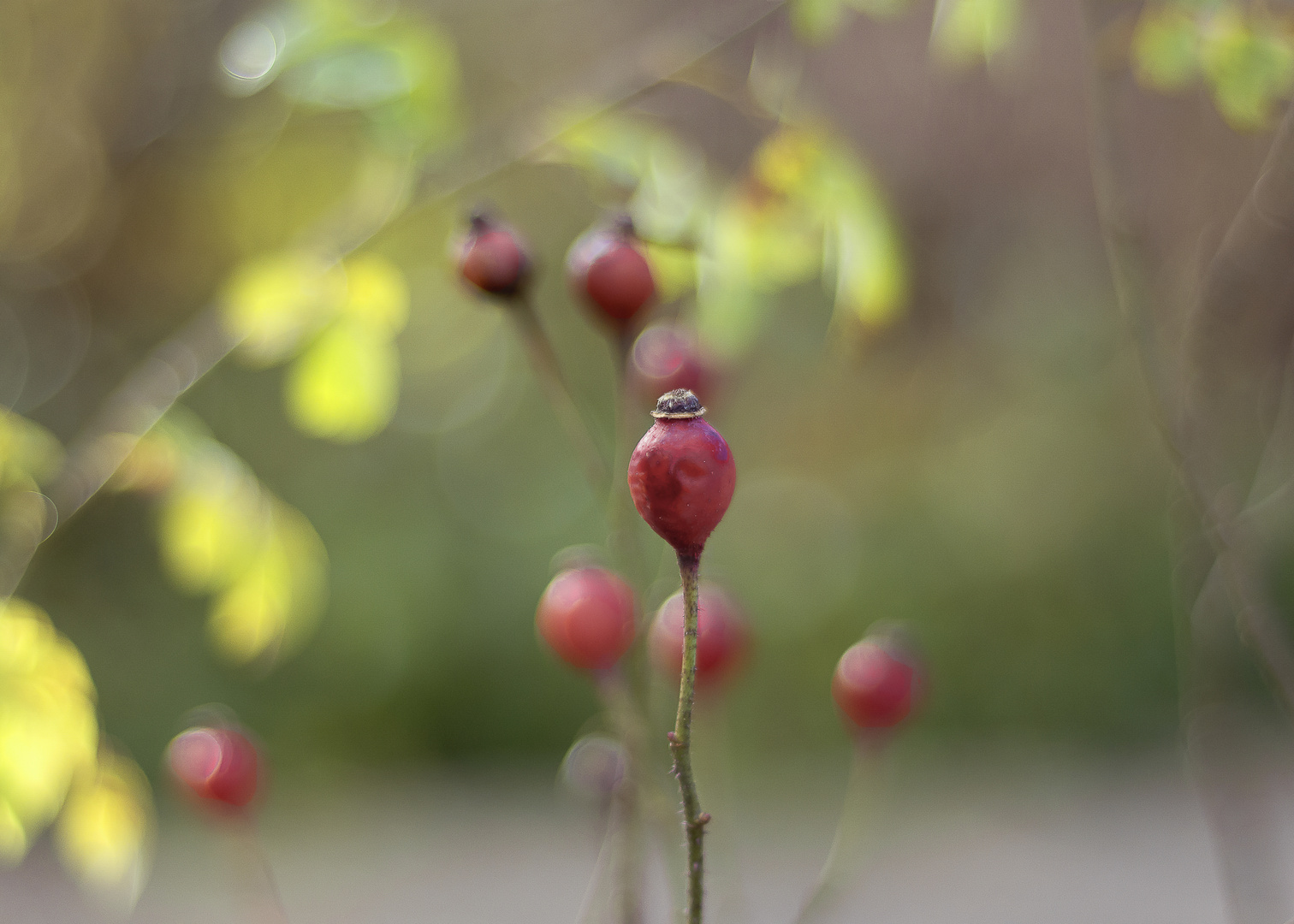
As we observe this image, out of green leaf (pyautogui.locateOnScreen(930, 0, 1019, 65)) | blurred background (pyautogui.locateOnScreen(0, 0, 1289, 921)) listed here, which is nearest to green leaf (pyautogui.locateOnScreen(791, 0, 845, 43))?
green leaf (pyautogui.locateOnScreen(930, 0, 1019, 65))

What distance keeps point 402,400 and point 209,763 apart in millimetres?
2245

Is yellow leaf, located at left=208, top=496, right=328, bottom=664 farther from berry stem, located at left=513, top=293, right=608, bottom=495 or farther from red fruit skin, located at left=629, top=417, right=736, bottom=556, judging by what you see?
red fruit skin, located at left=629, top=417, right=736, bottom=556

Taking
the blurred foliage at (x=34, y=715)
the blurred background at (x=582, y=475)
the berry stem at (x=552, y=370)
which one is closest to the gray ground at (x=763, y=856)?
the blurred background at (x=582, y=475)

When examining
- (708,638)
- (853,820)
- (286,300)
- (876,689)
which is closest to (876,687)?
(876,689)

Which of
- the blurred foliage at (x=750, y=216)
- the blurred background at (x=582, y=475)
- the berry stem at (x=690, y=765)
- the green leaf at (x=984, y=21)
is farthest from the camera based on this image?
the blurred background at (x=582, y=475)

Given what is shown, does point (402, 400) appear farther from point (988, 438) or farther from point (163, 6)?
point (988, 438)

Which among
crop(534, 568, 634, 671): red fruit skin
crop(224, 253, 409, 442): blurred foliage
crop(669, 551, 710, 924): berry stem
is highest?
crop(224, 253, 409, 442): blurred foliage

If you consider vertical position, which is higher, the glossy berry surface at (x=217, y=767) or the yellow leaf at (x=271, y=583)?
the yellow leaf at (x=271, y=583)

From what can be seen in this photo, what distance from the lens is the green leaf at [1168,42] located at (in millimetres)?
620

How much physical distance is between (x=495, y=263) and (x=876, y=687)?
0.35 meters

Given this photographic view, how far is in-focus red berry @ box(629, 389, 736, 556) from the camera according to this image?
0.32 m

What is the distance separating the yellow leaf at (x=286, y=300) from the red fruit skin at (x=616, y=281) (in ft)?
0.75

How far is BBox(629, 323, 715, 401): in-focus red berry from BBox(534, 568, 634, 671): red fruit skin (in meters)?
0.13

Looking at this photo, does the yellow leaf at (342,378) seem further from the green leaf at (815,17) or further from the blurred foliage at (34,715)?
the green leaf at (815,17)
